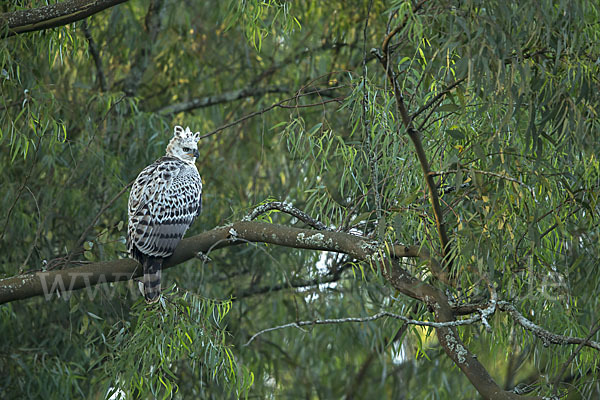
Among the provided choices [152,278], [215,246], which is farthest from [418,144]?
[152,278]

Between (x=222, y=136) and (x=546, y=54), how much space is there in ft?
12.3

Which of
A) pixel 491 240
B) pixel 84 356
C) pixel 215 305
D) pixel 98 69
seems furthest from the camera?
pixel 98 69

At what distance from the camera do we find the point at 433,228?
3371 mm

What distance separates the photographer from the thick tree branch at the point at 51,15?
3.65 meters

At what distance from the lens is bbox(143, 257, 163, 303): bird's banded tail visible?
3.66m

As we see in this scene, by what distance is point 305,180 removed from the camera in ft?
14.3

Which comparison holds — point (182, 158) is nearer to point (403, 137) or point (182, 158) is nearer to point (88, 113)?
point (88, 113)

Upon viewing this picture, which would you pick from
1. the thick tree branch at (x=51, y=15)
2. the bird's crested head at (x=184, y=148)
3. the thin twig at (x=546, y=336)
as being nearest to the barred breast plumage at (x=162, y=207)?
the bird's crested head at (x=184, y=148)

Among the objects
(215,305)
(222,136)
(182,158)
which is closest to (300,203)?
(222,136)

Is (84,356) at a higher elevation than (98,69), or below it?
below

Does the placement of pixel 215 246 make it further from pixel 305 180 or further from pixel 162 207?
pixel 305 180

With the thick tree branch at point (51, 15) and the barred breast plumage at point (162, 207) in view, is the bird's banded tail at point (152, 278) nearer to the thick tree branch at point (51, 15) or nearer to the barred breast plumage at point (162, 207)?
the barred breast plumage at point (162, 207)

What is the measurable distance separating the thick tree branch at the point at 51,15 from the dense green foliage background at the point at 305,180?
28 centimetres

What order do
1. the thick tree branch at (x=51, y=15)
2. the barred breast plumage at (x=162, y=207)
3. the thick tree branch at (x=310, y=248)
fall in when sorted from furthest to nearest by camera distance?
1. the barred breast plumage at (x=162, y=207)
2. the thick tree branch at (x=51, y=15)
3. the thick tree branch at (x=310, y=248)
